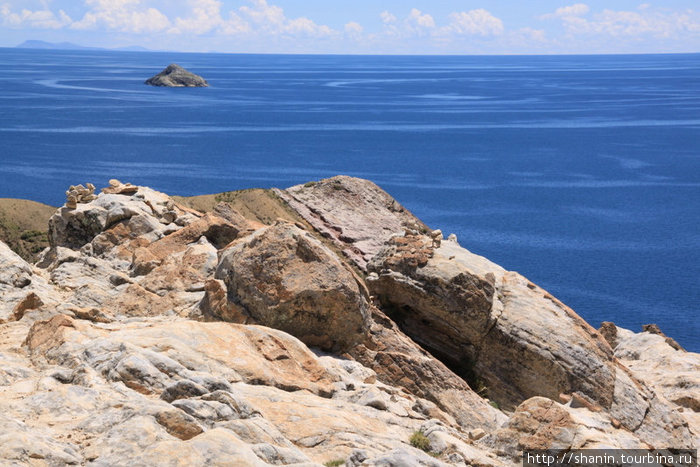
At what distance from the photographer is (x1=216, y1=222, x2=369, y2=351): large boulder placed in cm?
2567

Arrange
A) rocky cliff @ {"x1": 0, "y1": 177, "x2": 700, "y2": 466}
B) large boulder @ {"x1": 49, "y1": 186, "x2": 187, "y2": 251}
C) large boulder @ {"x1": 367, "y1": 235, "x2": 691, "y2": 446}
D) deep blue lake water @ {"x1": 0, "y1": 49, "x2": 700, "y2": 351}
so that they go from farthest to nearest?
deep blue lake water @ {"x1": 0, "y1": 49, "x2": 700, "y2": 351} → large boulder @ {"x1": 49, "y1": 186, "x2": 187, "y2": 251} → large boulder @ {"x1": 367, "y1": 235, "x2": 691, "y2": 446} → rocky cliff @ {"x1": 0, "y1": 177, "x2": 700, "y2": 466}

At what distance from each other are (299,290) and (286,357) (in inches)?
141

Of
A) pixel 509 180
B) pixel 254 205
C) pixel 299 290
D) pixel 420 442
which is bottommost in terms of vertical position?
pixel 509 180

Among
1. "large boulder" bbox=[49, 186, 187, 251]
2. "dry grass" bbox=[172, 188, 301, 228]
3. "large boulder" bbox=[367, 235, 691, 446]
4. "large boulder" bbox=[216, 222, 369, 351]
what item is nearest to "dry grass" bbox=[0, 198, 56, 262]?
"dry grass" bbox=[172, 188, 301, 228]

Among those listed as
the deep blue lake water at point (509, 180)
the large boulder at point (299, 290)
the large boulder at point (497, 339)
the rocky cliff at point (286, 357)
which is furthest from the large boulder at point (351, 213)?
the large boulder at point (299, 290)

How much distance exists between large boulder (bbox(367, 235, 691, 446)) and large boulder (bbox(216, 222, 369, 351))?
4.34m

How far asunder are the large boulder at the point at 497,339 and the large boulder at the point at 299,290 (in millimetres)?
4343

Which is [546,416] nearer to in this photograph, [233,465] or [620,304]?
[233,465]

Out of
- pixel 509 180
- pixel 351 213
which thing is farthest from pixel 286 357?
pixel 509 180

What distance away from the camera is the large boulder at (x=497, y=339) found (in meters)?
30.0

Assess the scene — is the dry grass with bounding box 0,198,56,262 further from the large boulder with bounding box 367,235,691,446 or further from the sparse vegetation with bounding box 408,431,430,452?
the sparse vegetation with bounding box 408,431,430,452

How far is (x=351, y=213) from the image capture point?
6238cm

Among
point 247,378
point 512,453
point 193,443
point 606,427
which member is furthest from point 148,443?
point 606,427

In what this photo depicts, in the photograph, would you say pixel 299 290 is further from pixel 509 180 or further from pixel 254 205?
pixel 509 180
